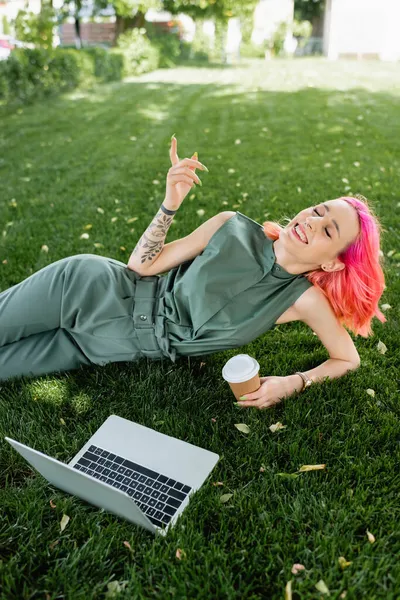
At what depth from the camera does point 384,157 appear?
634 cm

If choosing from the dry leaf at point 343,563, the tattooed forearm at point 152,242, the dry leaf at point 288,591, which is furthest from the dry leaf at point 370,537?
the tattooed forearm at point 152,242

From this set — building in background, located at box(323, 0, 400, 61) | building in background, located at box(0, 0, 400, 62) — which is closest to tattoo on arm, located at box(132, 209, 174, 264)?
building in background, located at box(0, 0, 400, 62)

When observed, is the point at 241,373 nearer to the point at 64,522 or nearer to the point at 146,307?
the point at 146,307

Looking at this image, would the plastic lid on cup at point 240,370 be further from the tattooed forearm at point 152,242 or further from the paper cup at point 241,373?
the tattooed forearm at point 152,242

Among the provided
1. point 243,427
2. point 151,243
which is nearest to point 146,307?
point 151,243

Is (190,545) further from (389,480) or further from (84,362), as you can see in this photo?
(84,362)

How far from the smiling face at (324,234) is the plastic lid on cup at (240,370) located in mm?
540

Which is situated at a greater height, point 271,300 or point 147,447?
point 271,300

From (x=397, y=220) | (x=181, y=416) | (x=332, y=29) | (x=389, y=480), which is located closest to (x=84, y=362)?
(x=181, y=416)

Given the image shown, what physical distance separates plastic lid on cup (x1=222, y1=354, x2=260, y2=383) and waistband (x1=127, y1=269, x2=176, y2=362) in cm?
41

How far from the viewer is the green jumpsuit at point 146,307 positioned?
238 centimetres

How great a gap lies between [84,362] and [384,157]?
207 inches

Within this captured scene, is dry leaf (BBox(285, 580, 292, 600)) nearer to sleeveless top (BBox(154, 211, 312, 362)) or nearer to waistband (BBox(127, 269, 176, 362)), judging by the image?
sleeveless top (BBox(154, 211, 312, 362))

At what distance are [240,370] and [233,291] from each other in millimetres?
401
